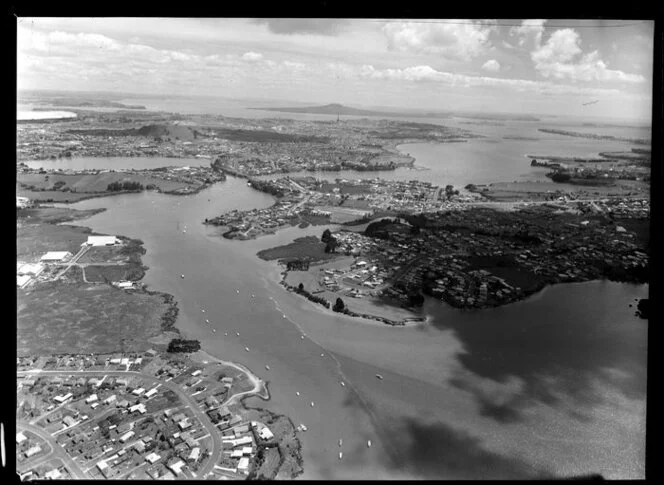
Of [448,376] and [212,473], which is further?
[448,376]

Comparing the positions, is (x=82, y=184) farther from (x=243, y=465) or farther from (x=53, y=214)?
(x=243, y=465)

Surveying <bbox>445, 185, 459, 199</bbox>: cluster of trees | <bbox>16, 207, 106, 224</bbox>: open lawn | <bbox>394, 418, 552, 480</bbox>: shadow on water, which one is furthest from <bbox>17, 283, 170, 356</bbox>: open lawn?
<bbox>445, 185, 459, 199</bbox>: cluster of trees

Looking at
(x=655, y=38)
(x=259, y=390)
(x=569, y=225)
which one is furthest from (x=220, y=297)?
(x=569, y=225)

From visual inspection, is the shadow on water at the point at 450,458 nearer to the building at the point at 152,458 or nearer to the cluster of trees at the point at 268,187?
the building at the point at 152,458

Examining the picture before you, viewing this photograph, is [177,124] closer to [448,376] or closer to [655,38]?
[448,376]

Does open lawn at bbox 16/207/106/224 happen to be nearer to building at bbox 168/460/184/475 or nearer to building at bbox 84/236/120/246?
building at bbox 84/236/120/246

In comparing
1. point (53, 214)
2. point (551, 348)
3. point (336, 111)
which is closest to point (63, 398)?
point (53, 214)
